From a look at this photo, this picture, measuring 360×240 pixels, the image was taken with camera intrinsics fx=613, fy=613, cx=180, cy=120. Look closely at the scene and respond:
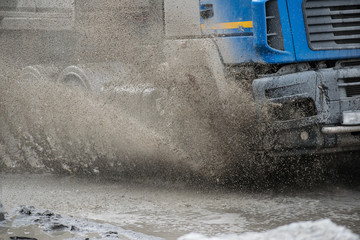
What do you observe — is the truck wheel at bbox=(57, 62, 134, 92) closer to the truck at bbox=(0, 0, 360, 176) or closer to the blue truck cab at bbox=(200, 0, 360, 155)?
the truck at bbox=(0, 0, 360, 176)

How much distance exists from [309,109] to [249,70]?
68cm

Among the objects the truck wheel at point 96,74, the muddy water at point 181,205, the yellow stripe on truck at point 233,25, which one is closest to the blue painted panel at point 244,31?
the yellow stripe on truck at point 233,25

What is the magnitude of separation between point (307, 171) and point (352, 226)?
147cm

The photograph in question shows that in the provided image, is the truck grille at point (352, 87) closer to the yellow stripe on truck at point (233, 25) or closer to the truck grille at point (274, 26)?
the truck grille at point (274, 26)

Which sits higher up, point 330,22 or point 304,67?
point 330,22

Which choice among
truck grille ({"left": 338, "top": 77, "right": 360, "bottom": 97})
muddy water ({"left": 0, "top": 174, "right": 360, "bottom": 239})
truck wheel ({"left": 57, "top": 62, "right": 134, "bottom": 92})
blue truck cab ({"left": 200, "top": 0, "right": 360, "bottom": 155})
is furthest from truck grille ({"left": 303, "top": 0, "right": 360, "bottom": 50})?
truck wheel ({"left": 57, "top": 62, "right": 134, "bottom": 92})

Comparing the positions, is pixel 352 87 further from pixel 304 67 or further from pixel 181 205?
pixel 181 205

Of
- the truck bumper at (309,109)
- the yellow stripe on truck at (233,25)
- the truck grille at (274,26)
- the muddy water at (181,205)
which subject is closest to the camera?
the muddy water at (181,205)

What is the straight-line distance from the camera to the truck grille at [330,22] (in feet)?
16.6

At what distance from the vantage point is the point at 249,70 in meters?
5.30

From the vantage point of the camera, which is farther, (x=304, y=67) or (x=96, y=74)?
(x=96, y=74)

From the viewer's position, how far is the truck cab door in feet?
17.1

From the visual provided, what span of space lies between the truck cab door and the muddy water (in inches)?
58.4

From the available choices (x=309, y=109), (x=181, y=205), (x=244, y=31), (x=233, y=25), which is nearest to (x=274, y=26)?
(x=244, y=31)
